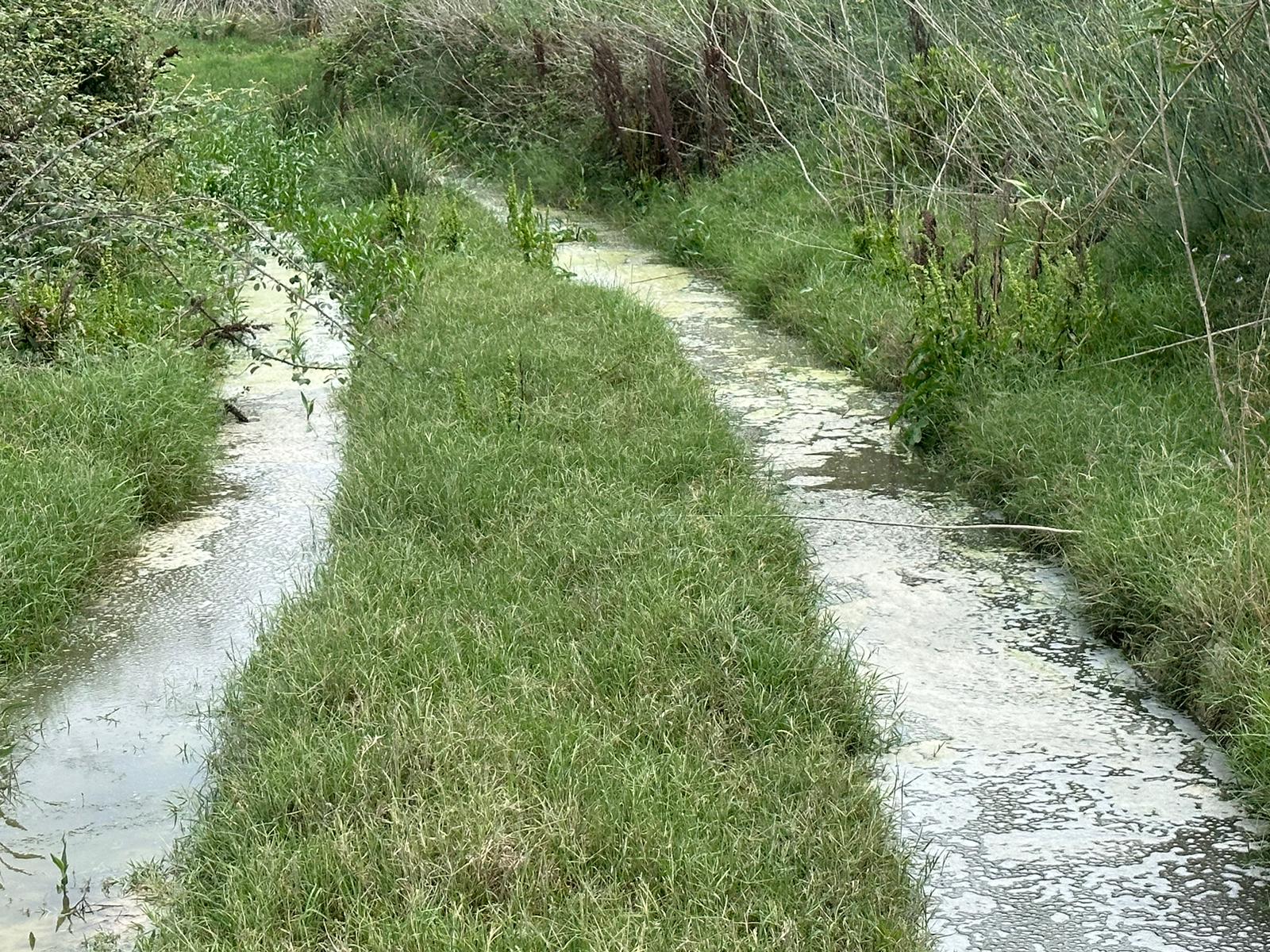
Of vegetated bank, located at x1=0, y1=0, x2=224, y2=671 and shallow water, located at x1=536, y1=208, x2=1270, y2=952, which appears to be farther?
vegetated bank, located at x1=0, y1=0, x2=224, y2=671

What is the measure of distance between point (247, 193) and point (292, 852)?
8.26 m

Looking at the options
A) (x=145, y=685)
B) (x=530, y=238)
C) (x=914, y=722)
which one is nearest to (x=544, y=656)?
(x=914, y=722)

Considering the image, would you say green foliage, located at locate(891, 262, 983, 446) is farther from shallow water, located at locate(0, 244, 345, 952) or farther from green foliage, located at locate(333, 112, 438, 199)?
green foliage, located at locate(333, 112, 438, 199)

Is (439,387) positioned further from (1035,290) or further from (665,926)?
(665,926)

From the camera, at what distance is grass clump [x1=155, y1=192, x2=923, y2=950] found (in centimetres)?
260

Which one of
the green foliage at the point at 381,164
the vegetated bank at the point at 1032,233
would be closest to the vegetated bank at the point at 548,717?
the vegetated bank at the point at 1032,233

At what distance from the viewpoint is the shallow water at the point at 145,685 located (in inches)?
114

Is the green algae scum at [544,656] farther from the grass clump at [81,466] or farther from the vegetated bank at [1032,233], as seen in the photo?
the vegetated bank at [1032,233]

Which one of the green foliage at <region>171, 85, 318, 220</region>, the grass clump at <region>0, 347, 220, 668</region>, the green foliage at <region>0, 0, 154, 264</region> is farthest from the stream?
the green foliage at <region>171, 85, 318, 220</region>

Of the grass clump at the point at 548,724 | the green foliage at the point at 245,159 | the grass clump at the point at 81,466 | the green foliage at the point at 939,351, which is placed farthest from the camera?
the green foliage at the point at 245,159

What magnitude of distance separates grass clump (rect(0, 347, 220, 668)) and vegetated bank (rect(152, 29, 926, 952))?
0.68 metres

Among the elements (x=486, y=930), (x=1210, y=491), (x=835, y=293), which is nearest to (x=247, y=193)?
(x=835, y=293)

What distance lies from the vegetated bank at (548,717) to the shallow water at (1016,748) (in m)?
0.15

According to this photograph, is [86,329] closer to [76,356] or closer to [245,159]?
[76,356]
